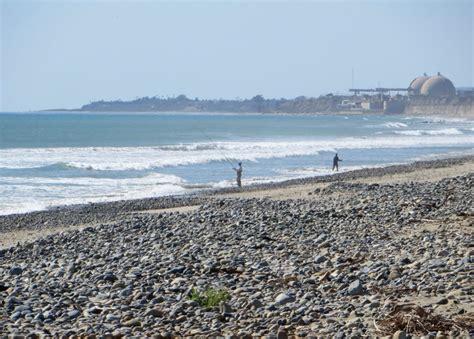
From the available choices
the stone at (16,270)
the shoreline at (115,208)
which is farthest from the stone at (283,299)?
the shoreline at (115,208)

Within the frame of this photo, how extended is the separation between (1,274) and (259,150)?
128ft

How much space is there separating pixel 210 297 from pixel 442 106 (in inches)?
6918

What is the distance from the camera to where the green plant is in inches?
286

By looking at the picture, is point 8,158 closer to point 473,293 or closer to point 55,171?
point 55,171

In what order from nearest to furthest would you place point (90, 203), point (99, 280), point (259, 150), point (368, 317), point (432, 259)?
point (368, 317), point (432, 259), point (99, 280), point (90, 203), point (259, 150)

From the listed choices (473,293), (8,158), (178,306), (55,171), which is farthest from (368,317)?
(8,158)

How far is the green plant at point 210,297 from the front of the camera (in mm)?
7270

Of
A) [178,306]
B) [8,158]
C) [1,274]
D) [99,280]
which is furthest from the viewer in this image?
[8,158]

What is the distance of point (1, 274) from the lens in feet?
32.0

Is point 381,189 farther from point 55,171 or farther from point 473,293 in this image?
point 55,171

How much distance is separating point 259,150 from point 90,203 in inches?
1077

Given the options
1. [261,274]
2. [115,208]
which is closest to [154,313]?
[261,274]

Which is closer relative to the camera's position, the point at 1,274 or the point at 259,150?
the point at 1,274

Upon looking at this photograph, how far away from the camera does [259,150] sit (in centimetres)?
4834
